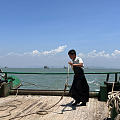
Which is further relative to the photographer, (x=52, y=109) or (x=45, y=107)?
(x=45, y=107)

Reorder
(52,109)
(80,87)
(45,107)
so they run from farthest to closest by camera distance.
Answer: (80,87) → (45,107) → (52,109)

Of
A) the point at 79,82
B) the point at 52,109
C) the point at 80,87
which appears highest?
the point at 79,82

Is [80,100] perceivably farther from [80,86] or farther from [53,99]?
[53,99]

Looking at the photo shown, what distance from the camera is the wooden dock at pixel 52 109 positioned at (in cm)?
481

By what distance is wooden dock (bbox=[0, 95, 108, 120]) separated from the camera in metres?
4.81

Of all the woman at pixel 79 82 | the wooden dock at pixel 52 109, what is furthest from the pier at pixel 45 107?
the woman at pixel 79 82

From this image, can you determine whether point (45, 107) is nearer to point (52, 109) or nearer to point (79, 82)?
point (52, 109)

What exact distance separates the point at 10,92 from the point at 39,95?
1.28 m

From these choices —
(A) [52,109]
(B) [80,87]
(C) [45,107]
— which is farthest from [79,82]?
(C) [45,107]

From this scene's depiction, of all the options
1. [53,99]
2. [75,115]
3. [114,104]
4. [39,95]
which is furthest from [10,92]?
[114,104]

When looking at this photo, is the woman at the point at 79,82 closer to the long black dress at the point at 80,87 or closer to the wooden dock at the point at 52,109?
the long black dress at the point at 80,87

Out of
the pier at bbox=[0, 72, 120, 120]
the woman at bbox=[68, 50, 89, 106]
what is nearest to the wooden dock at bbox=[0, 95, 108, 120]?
the pier at bbox=[0, 72, 120, 120]

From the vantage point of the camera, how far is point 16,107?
18.9ft

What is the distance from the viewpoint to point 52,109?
18.2 feet
